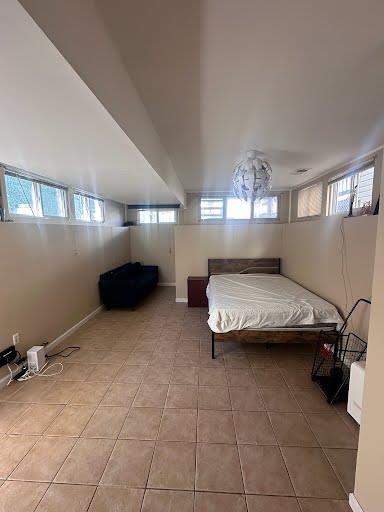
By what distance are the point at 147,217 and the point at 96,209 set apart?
1689 millimetres

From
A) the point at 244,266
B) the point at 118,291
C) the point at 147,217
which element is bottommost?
the point at 118,291

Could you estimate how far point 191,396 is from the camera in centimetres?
211

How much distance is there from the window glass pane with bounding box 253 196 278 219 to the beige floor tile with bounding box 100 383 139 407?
4.38m

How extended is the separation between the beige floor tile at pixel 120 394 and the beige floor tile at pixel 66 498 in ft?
2.15

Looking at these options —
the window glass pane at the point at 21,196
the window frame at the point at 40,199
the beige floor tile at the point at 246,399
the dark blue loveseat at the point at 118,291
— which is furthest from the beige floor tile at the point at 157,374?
the window glass pane at the point at 21,196

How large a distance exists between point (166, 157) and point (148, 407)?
2.71 metres

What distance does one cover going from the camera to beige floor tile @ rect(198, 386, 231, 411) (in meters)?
1.99

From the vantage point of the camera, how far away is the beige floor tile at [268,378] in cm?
227

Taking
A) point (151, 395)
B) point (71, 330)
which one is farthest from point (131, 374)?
point (71, 330)

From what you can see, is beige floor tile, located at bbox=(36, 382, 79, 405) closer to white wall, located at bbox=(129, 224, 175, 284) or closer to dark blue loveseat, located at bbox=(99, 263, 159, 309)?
dark blue loveseat, located at bbox=(99, 263, 159, 309)

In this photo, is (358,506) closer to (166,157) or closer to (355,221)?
(355,221)

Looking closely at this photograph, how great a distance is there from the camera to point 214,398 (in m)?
2.08

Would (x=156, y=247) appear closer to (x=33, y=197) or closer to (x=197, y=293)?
(x=197, y=293)

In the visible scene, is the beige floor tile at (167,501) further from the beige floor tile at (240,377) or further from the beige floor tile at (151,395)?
the beige floor tile at (240,377)
